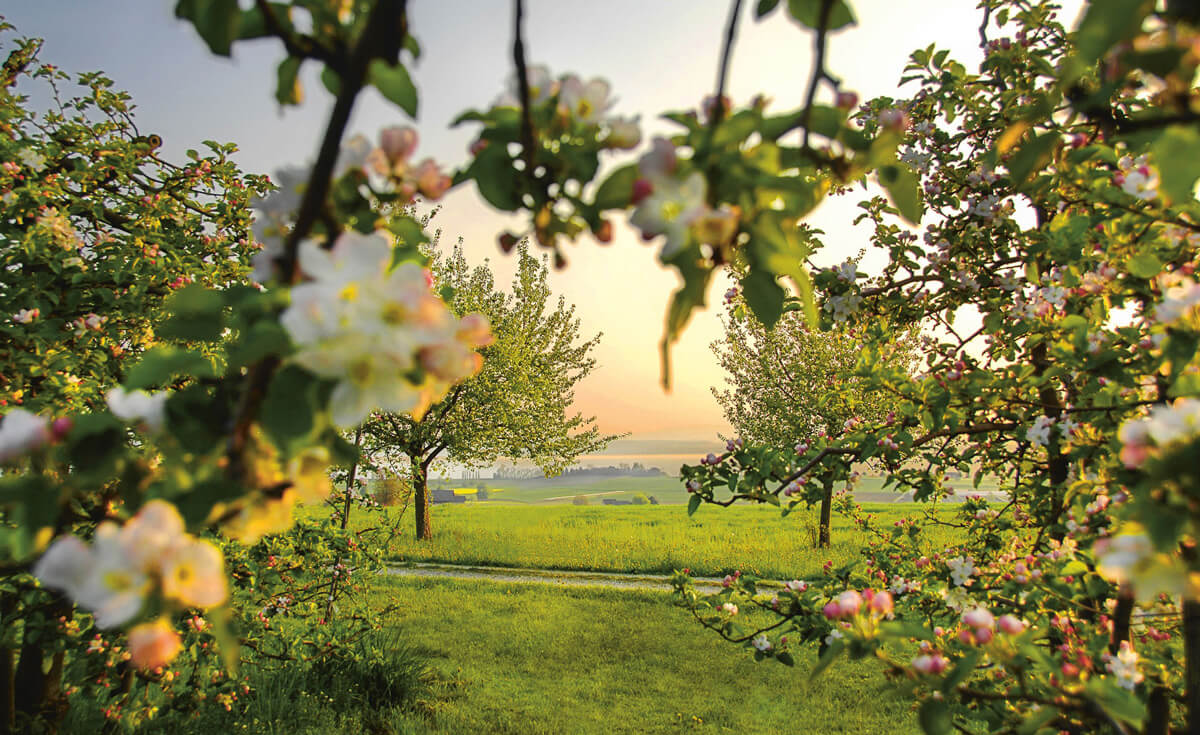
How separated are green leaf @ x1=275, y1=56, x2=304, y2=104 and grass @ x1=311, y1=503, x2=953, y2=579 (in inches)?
428

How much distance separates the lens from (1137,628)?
2924mm

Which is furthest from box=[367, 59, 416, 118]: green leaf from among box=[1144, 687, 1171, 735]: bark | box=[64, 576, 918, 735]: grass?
box=[64, 576, 918, 735]: grass

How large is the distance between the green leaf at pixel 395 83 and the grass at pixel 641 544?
10843 mm

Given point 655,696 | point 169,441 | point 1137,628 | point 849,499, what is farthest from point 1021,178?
point 655,696

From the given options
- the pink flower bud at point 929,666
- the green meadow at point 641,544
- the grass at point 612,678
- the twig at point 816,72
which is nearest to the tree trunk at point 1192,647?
the pink flower bud at point 929,666

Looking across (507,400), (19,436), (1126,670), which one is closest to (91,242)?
(19,436)

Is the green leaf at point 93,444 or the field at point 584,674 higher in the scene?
the green leaf at point 93,444

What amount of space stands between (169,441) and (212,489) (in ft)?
0.36

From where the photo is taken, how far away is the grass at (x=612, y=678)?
5320 mm

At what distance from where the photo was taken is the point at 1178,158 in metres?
0.63

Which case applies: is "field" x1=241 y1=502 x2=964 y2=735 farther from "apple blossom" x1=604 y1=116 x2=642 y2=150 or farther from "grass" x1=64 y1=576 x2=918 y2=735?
"apple blossom" x1=604 y1=116 x2=642 y2=150

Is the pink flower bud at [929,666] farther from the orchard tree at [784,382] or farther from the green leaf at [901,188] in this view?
the orchard tree at [784,382]

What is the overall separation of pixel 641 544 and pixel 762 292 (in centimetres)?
1468

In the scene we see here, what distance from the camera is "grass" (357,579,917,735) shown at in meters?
5.32
